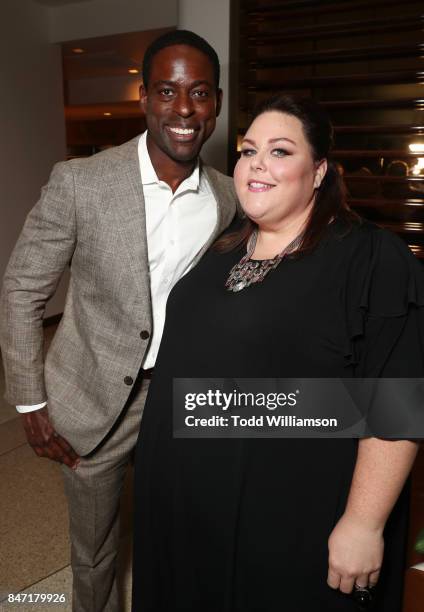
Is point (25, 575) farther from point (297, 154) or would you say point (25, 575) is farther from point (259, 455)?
point (297, 154)

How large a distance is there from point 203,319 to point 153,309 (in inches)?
11.6

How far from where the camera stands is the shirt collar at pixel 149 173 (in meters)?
1.51

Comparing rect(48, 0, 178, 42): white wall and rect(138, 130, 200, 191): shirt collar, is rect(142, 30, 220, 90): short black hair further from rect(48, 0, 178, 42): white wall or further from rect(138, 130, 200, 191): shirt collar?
rect(48, 0, 178, 42): white wall

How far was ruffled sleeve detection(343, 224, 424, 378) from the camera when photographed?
41.2 inches

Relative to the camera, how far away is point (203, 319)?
125cm

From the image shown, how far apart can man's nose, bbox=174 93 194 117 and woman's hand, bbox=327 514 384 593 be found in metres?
1.06

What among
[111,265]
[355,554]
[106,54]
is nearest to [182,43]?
[111,265]

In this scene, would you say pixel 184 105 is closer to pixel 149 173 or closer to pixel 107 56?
pixel 149 173

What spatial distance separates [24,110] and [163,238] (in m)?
4.47

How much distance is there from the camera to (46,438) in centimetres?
158

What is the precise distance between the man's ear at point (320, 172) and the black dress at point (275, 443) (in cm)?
12

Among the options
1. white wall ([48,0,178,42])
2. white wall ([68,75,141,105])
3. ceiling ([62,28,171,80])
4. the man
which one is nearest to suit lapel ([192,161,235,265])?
the man

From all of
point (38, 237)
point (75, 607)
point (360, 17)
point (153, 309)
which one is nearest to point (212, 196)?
point (153, 309)

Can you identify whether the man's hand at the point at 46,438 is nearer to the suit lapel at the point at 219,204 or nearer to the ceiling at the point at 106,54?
the suit lapel at the point at 219,204
